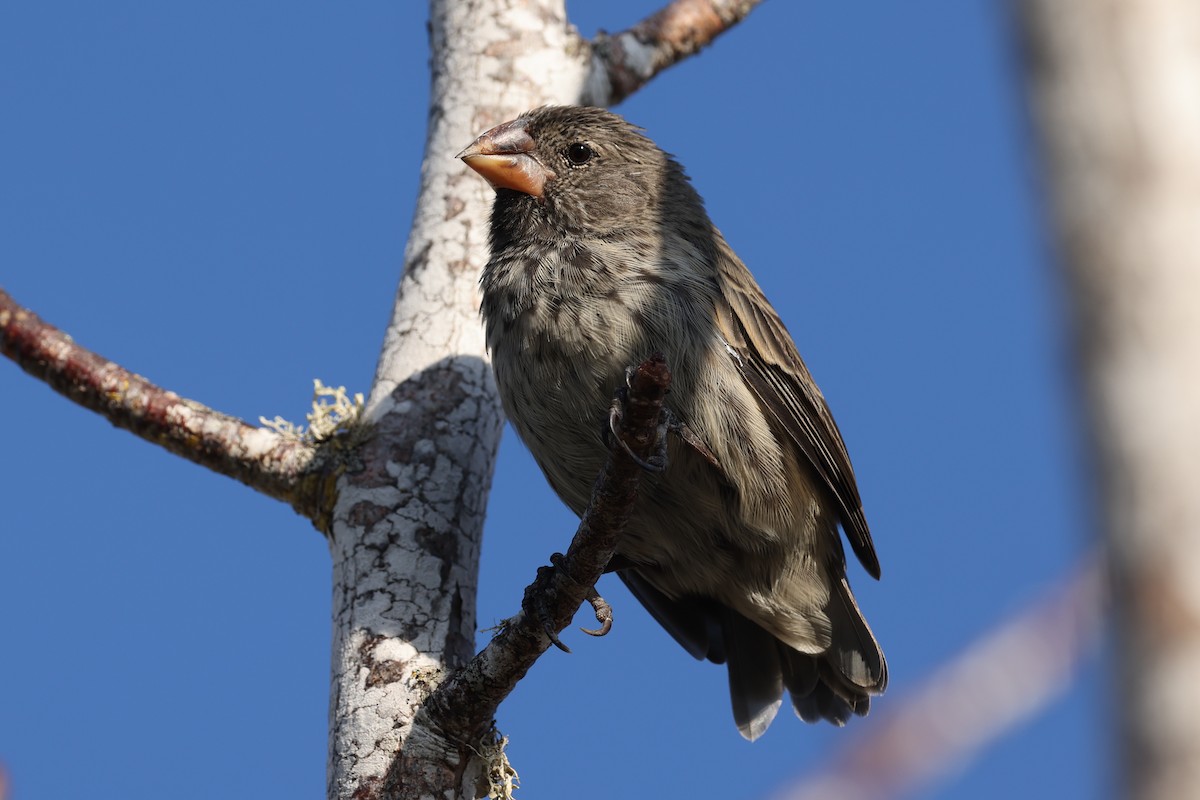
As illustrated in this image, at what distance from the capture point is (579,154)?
15.3 ft

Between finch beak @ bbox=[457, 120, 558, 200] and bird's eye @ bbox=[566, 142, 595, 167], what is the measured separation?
122mm

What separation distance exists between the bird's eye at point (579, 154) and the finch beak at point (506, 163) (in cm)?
12

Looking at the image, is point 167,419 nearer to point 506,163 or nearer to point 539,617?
point 506,163

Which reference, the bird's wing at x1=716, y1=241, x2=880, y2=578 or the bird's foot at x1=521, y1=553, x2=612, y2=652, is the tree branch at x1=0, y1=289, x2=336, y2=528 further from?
the bird's wing at x1=716, y1=241, x2=880, y2=578

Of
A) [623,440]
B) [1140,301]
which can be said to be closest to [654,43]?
[623,440]

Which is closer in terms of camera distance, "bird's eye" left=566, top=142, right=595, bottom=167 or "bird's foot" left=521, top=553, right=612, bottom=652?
"bird's foot" left=521, top=553, right=612, bottom=652

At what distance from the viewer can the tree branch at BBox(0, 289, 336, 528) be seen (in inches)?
168

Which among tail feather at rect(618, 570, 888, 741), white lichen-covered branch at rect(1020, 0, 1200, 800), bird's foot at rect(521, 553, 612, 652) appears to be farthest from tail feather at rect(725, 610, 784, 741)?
white lichen-covered branch at rect(1020, 0, 1200, 800)

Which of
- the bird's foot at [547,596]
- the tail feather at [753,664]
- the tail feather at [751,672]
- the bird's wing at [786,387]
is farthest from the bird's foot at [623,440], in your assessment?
the tail feather at [751,672]

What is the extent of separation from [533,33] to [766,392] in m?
1.79

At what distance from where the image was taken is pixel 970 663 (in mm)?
916

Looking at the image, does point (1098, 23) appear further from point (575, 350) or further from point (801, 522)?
point (801, 522)

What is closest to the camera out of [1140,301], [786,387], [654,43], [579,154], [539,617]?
[1140,301]

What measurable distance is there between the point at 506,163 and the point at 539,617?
1.82m
